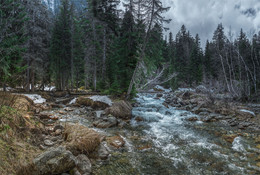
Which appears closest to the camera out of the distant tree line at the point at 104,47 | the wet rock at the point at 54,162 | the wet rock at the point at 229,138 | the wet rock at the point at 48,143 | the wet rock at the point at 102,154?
the wet rock at the point at 54,162

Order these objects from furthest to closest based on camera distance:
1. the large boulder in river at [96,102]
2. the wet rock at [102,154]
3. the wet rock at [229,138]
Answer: the large boulder in river at [96,102] < the wet rock at [229,138] < the wet rock at [102,154]

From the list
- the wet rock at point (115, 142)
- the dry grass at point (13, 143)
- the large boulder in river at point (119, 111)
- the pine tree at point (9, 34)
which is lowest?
the wet rock at point (115, 142)

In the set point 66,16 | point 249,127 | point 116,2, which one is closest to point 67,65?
point 66,16

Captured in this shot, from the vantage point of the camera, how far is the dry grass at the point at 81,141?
3960 mm

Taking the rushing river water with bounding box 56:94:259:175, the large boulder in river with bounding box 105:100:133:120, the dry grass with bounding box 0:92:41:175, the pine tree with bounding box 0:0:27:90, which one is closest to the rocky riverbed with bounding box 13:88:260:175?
the rushing river water with bounding box 56:94:259:175

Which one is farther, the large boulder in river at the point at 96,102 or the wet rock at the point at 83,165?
the large boulder in river at the point at 96,102

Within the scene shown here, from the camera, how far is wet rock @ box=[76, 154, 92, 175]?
3.40 meters

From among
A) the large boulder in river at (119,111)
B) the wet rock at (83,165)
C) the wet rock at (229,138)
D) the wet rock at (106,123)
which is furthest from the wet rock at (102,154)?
the wet rock at (229,138)

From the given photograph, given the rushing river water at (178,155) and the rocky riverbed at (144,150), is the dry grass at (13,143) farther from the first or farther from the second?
the rushing river water at (178,155)

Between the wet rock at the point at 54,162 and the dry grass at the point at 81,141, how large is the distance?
0.66 meters

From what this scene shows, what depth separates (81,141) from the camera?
13.5 feet

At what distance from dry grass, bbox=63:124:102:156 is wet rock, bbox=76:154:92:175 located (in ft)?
0.97

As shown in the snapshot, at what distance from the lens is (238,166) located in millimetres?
4375

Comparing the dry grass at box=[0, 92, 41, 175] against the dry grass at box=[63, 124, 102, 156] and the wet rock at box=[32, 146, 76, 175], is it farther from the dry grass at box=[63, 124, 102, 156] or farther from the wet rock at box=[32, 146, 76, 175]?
the dry grass at box=[63, 124, 102, 156]
